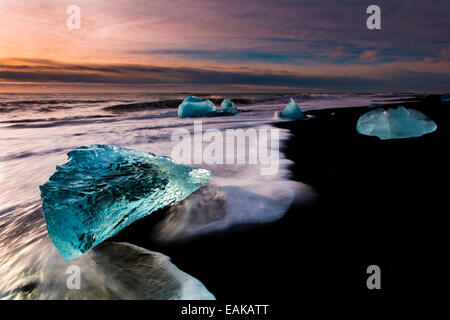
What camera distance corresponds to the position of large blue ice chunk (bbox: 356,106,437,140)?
140 inches

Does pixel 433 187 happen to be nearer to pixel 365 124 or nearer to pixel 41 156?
pixel 365 124

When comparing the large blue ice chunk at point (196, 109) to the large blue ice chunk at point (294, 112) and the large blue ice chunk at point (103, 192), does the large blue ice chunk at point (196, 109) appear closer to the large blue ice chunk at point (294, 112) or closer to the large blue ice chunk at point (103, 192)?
the large blue ice chunk at point (294, 112)

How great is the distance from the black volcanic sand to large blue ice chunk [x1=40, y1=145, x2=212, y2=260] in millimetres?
139

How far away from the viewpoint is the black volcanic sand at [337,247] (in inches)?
36.4

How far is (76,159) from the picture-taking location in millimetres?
1330

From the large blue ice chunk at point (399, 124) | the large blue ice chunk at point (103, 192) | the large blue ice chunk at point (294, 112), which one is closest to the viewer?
the large blue ice chunk at point (103, 192)

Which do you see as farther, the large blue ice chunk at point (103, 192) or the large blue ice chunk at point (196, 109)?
the large blue ice chunk at point (196, 109)

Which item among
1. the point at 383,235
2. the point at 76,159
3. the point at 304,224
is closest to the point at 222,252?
the point at 304,224

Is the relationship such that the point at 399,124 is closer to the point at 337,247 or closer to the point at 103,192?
the point at 337,247

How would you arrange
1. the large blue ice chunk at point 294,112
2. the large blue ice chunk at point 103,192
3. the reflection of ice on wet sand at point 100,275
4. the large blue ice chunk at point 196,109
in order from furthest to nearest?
the large blue ice chunk at point 196,109 → the large blue ice chunk at point 294,112 → the large blue ice chunk at point 103,192 → the reflection of ice on wet sand at point 100,275

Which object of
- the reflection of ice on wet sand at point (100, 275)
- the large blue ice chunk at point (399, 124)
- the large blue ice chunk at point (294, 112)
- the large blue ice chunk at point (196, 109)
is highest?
the large blue ice chunk at point (196, 109)

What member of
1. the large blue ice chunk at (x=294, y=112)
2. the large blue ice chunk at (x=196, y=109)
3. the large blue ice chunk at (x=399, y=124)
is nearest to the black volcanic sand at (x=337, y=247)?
the large blue ice chunk at (x=399, y=124)

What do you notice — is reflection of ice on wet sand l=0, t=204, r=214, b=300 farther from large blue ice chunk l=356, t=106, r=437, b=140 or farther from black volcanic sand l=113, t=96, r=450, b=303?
large blue ice chunk l=356, t=106, r=437, b=140

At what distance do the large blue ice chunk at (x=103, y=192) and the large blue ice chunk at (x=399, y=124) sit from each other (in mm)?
3296
